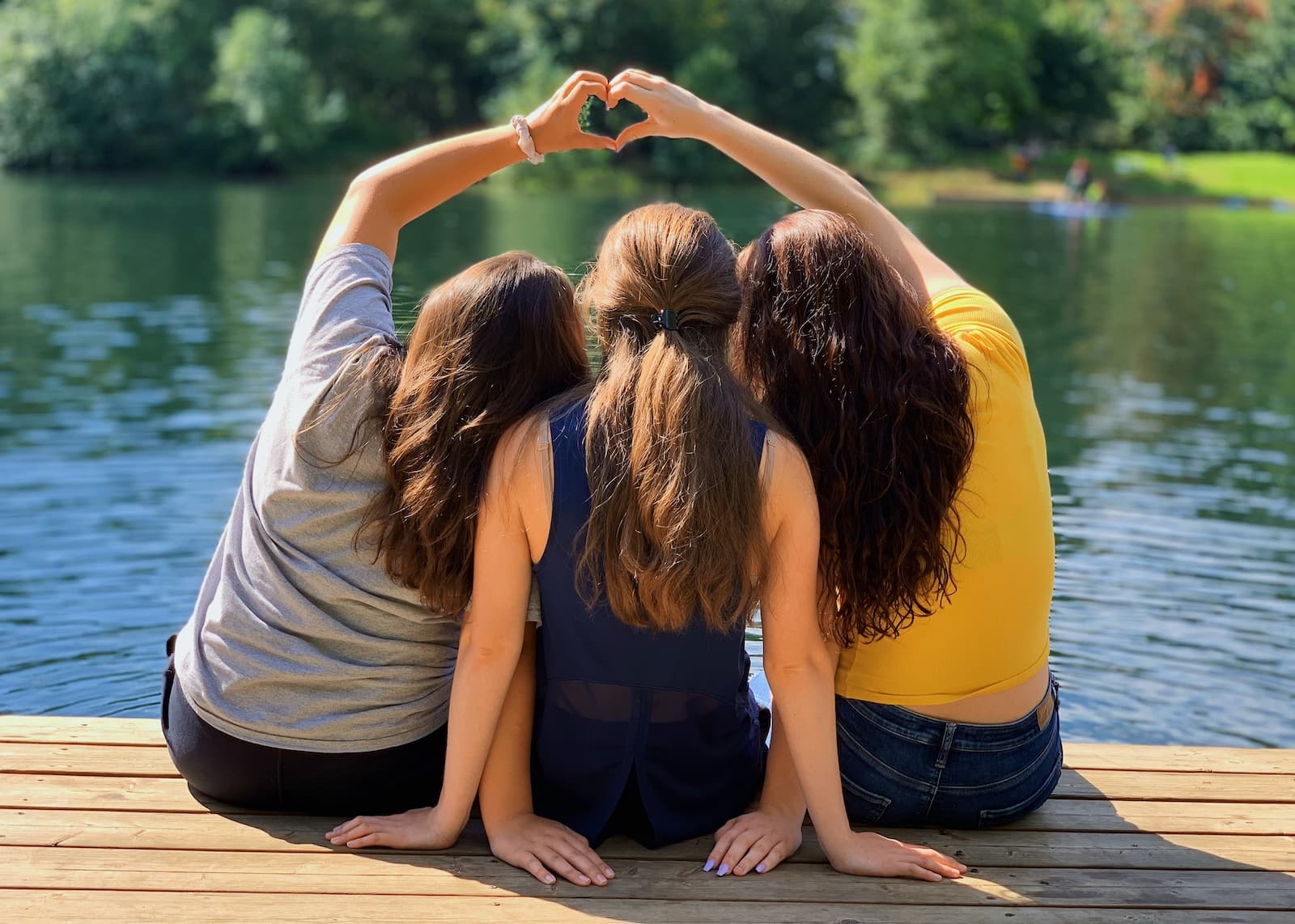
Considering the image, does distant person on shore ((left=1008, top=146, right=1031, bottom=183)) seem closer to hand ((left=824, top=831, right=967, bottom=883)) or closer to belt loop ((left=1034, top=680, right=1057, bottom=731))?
belt loop ((left=1034, top=680, right=1057, bottom=731))

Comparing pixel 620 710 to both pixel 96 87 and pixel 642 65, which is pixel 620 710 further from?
pixel 642 65

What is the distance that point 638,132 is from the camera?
8.77 ft

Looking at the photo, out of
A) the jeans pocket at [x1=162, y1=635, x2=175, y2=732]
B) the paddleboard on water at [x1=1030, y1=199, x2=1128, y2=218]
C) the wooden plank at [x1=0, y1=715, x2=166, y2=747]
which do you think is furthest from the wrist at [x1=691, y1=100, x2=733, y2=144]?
the paddleboard on water at [x1=1030, y1=199, x2=1128, y2=218]

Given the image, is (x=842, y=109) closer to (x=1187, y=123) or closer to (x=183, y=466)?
(x=1187, y=123)

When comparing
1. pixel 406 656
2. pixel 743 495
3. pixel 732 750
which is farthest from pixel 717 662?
pixel 406 656

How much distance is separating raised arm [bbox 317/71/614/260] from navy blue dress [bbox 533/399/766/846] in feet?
2.05

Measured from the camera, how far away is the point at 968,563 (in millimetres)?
2250

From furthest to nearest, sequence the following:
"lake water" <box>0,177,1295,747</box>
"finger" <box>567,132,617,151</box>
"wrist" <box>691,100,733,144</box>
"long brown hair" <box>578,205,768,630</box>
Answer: "lake water" <box>0,177,1295,747</box>
"finger" <box>567,132,617,151</box>
"wrist" <box>691,100,733,144</box>
"long brown hair" <box>578,205,768,630</box>

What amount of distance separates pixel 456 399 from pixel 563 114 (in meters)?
0.81

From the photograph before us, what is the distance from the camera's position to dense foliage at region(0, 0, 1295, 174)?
40031 millimetres

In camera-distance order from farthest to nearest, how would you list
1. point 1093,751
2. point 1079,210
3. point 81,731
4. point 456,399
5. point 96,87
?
point 96,87, point 1079,210, point 1093,751, point 81,731, point 456,399

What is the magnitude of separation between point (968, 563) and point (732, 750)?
50 cm

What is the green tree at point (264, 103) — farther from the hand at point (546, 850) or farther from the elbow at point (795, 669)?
the elbow at point (795, 669)

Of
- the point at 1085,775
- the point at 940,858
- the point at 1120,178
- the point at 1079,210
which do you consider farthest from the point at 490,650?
the point at 1120,178
